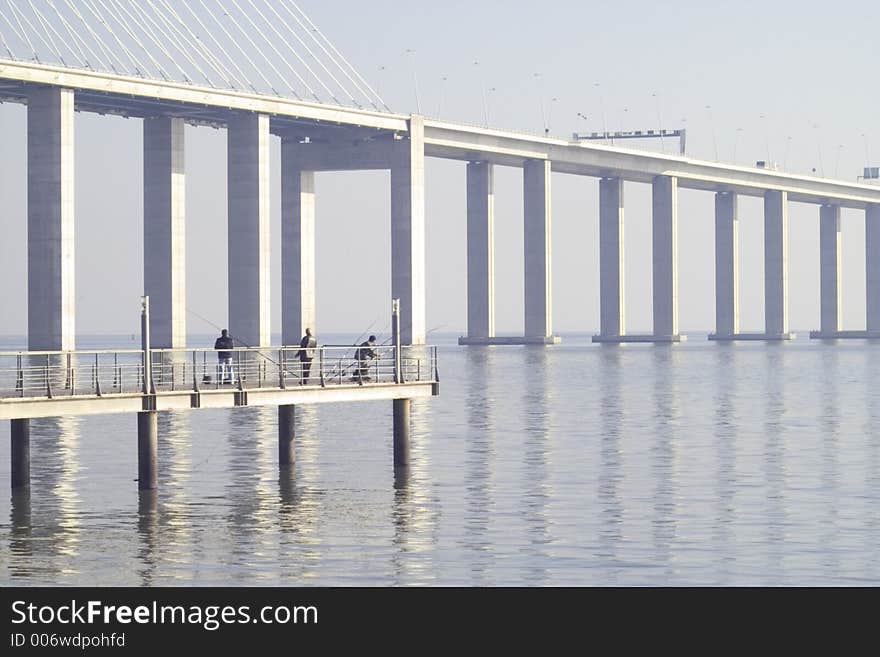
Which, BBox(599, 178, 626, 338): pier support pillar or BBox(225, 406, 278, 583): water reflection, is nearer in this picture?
BBox(225, 406, 278, 583): water reflection

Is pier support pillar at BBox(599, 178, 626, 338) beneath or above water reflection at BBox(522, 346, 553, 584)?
above

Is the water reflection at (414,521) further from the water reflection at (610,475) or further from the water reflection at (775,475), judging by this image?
the water reflection at (775,475)

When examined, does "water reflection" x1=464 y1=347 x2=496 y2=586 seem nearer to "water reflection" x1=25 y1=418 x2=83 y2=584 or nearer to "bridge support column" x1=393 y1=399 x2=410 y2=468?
"bridge support column" x1=393 y1=399 x2=410 y2=468

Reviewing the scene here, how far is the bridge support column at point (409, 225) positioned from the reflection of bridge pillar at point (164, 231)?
78.3ft

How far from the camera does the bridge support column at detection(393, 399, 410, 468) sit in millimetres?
50719

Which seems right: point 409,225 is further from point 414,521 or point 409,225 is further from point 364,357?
point 414,521

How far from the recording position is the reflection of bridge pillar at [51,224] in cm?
11550

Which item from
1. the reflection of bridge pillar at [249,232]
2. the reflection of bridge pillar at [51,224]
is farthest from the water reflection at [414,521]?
the reflection of bridge pillar at [249,232]

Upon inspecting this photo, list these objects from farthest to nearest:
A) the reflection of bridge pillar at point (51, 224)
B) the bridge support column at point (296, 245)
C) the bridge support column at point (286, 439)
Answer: the bridge support column at point (296, 245), the reflection of bridge pillar at point (51, 224), the bridge support column at point (286, 439)

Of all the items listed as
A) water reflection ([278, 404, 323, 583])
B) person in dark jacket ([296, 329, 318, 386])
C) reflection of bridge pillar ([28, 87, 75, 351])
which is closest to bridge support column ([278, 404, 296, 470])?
water reflection ([278, 404, 323, 583])

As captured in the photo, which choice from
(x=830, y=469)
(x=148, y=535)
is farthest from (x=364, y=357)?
(x=830, y=469)

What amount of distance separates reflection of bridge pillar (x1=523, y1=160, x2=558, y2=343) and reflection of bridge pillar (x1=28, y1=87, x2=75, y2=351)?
225ft
